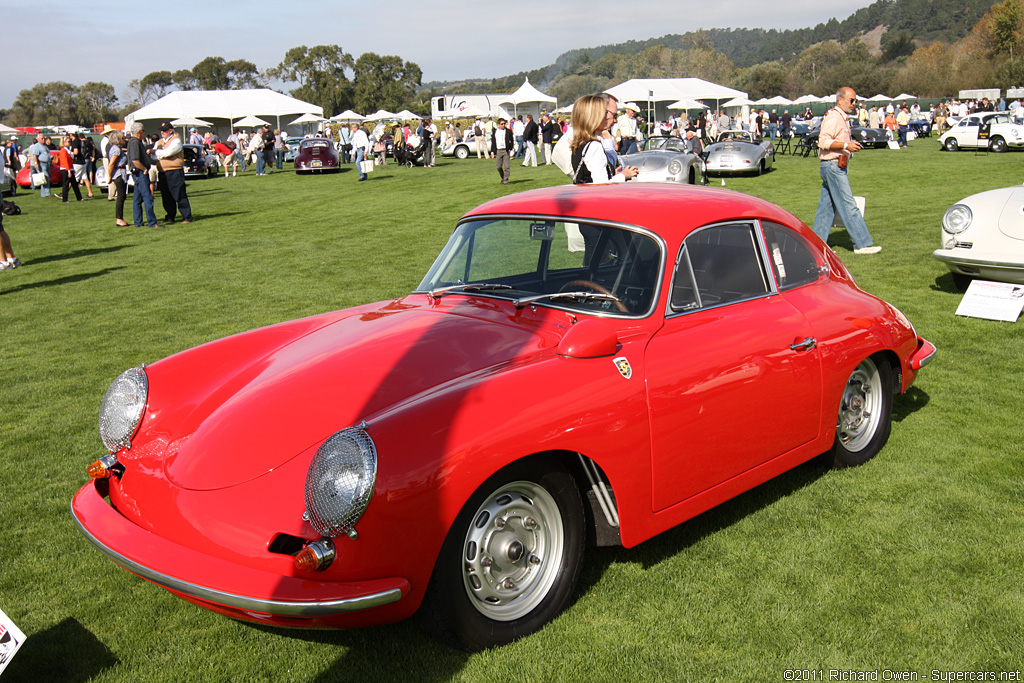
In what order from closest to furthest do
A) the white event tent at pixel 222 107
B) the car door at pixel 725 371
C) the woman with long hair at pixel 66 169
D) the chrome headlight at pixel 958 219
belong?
1. the car door at pixel 725 371
2. the chrome headlight at pixel 958 219
3. the woman with long hair at pixel 66 169
4. the white event tent at pixel 222 107

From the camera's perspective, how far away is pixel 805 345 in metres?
3.90

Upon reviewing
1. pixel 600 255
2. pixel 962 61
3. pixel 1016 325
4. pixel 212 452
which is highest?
pixel 962 61

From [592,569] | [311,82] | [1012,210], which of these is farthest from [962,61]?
[592,569]

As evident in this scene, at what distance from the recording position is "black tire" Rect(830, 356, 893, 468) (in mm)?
4418

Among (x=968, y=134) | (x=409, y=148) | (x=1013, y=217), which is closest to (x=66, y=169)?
(x=409, y=148)

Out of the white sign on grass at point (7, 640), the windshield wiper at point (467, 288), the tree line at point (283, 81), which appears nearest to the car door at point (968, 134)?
the windshield wiper at point (467, 288)

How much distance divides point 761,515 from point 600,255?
1.51 metres

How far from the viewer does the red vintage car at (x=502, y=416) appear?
2652 mm

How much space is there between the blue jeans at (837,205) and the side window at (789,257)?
19.4 feet

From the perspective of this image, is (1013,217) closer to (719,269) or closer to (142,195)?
(719,269)

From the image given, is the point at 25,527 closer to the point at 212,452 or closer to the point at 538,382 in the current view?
the point at 212,452

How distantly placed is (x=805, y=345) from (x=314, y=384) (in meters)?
2.30

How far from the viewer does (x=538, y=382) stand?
3.04 m

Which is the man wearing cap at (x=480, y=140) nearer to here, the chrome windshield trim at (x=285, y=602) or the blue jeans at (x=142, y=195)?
the blue jeans at (x=142, y=195)
